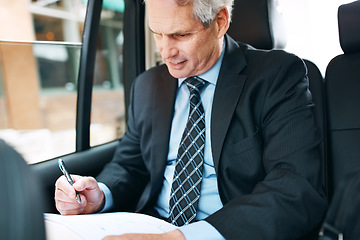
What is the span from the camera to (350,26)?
125 cm

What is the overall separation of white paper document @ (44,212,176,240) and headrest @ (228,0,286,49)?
887 mm

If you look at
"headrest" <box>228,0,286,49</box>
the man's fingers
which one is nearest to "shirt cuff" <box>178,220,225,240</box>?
the man's fingers

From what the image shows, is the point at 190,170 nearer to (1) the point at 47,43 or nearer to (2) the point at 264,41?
(2) the point at 264,41

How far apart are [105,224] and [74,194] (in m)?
0.25

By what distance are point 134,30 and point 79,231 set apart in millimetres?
1478

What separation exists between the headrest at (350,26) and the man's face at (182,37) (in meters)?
0.49

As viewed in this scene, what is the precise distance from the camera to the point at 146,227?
0.87 metres

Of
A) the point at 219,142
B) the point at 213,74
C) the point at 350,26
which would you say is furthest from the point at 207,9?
the point at 350,26

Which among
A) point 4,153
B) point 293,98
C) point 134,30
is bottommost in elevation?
point 293,98

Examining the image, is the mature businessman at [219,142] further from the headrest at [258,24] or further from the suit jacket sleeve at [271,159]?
the headrest at [258,24]

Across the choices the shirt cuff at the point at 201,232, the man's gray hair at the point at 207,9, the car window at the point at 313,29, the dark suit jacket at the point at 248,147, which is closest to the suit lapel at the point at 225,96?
the dark suit jacket at the point at 248,147

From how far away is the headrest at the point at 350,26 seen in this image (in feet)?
4.04

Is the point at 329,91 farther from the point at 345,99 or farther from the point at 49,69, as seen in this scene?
the point at 49,69

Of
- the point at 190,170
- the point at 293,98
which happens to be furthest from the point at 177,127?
the point at 293,98
